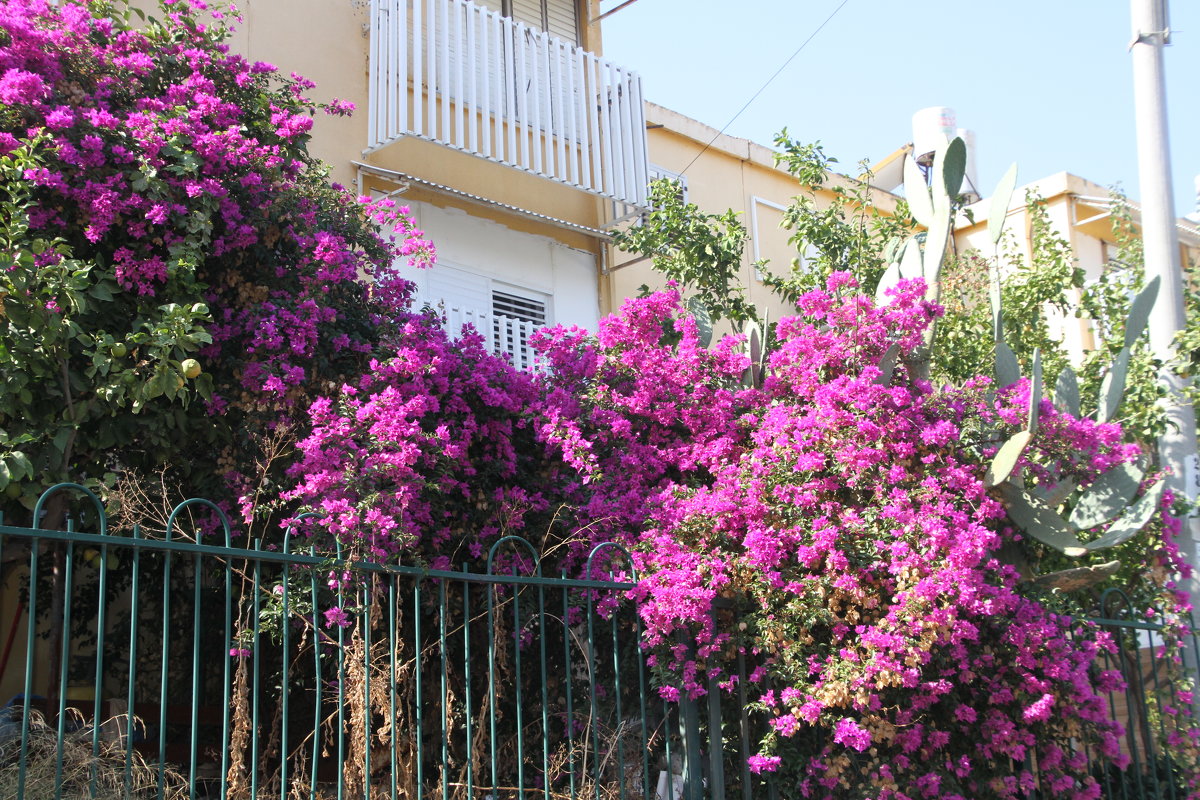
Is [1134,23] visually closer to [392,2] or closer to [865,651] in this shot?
[865,651]

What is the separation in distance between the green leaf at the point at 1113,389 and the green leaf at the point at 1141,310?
0.21 m

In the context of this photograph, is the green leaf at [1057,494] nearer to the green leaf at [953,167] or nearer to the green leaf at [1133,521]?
the green leaf at [1133,521]

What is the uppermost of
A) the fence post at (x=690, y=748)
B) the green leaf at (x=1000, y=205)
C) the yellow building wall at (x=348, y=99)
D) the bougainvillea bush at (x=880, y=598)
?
the yellow building wall at (x=348, y=99)

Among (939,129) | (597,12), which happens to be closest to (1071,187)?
(939,129)

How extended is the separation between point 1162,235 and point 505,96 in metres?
5.35

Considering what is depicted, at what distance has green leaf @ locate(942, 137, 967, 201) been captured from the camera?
6840 mm

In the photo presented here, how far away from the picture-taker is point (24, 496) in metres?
5.36

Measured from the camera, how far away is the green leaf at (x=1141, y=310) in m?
6.91

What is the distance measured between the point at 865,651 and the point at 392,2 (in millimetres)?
6697

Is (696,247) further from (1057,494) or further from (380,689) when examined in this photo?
(380,689)

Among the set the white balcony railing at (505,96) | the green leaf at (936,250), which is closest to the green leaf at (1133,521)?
the green leaf at (936,250)

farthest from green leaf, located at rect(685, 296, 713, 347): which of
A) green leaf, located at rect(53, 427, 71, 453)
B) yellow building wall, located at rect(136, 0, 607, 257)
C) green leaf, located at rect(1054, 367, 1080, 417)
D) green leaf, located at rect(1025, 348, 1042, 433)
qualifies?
green leaf, located at rect(53, 427, 71, 453)

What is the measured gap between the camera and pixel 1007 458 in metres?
5.93

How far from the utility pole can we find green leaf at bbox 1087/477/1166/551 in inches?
Result: 23.1
